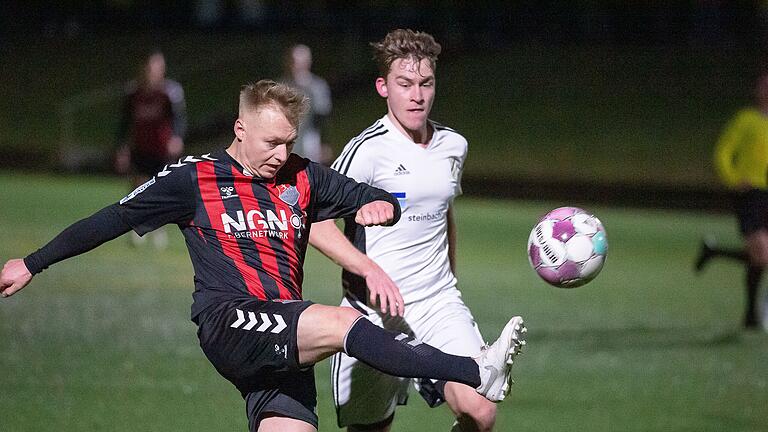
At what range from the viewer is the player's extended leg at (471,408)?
5.25m

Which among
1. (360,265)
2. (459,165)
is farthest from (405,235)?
(360,265)

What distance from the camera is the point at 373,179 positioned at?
5.78m

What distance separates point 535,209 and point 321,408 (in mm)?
12919

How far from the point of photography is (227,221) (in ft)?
16.2

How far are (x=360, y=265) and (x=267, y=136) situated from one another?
78cm

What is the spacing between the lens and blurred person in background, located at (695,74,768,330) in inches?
418

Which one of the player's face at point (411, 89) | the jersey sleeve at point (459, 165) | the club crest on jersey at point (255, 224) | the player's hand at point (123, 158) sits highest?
the player's face at point (411, 89)

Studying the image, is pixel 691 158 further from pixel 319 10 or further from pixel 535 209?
pixel 319 10

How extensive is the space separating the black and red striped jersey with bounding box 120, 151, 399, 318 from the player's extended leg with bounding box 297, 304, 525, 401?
1.14 feet

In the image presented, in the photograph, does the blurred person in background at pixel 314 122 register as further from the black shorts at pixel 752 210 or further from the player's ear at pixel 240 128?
the player's ear at pixel 240 128

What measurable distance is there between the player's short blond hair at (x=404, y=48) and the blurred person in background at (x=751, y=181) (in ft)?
18.3

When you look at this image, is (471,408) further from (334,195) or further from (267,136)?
(267,136)

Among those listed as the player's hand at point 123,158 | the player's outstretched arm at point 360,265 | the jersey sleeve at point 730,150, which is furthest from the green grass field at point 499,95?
the player's outstretched arm at point 360,265

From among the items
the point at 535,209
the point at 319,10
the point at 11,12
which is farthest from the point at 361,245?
the point at 11,12
